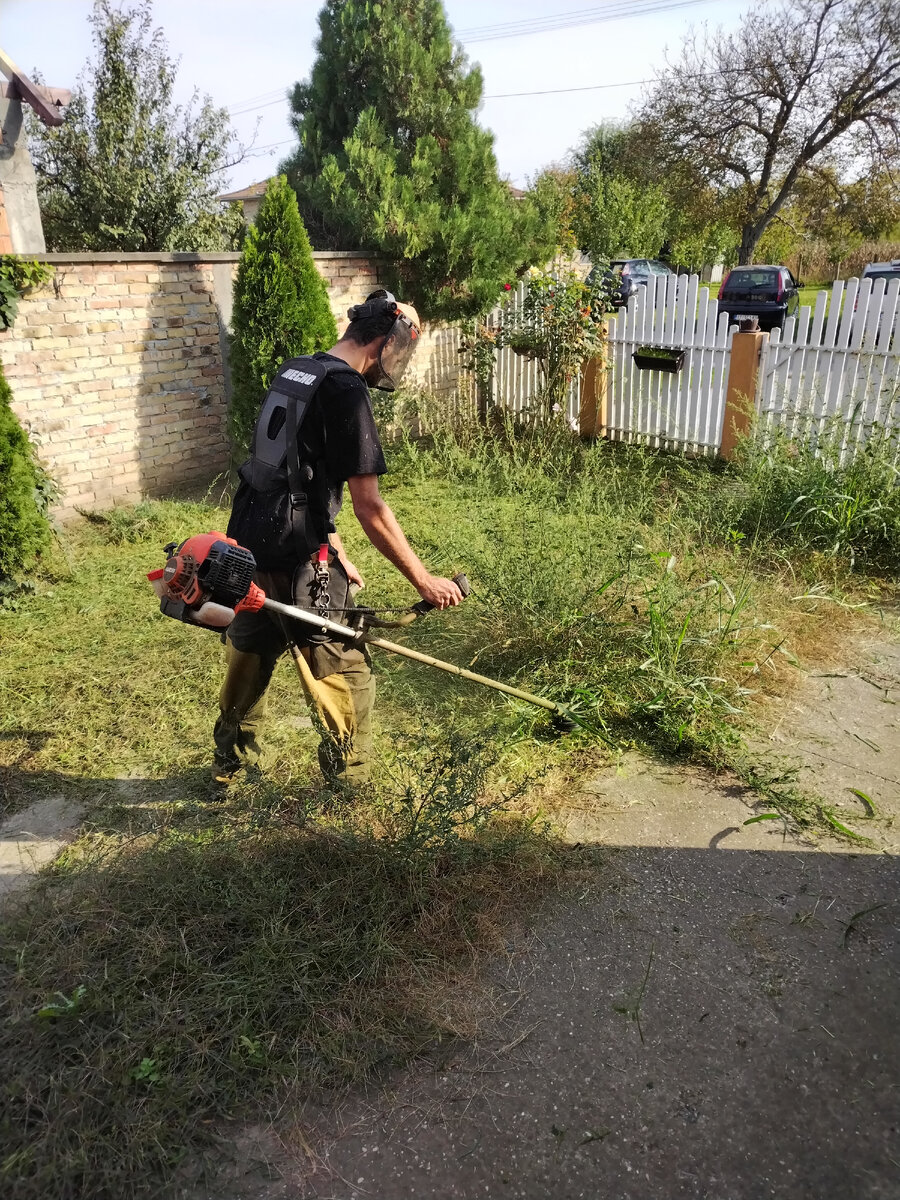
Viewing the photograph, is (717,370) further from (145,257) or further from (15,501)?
(15,501)

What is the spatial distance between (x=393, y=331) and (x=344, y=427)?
16.3 inches

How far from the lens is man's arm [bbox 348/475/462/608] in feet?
8.82

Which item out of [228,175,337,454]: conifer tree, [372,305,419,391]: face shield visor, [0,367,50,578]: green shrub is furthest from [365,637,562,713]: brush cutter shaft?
[228,175,337,454]: conifer tree

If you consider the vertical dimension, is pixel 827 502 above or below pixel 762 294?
below

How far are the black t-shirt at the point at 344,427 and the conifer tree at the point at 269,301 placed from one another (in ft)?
15.1

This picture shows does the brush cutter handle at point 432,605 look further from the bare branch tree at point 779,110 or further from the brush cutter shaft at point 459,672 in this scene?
the bare branch tree at point 779,110

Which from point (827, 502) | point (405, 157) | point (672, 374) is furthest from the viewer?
point (405, 157)

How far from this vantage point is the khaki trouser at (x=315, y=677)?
2.92 m

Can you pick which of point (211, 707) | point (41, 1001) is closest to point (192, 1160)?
point (41, 1001)

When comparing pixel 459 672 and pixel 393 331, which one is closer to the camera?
pixel 393 331

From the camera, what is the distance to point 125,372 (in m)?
6.75

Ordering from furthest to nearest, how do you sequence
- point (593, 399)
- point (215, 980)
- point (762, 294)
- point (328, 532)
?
point (762, 294) < point (593, 399) < point (328, 532) < point (215, 980)

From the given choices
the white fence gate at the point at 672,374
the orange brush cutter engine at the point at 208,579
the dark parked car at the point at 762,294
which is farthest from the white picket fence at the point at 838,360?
the dark parked car at the point at 762,294

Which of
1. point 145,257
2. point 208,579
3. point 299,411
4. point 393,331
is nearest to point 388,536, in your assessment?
point 299,411
